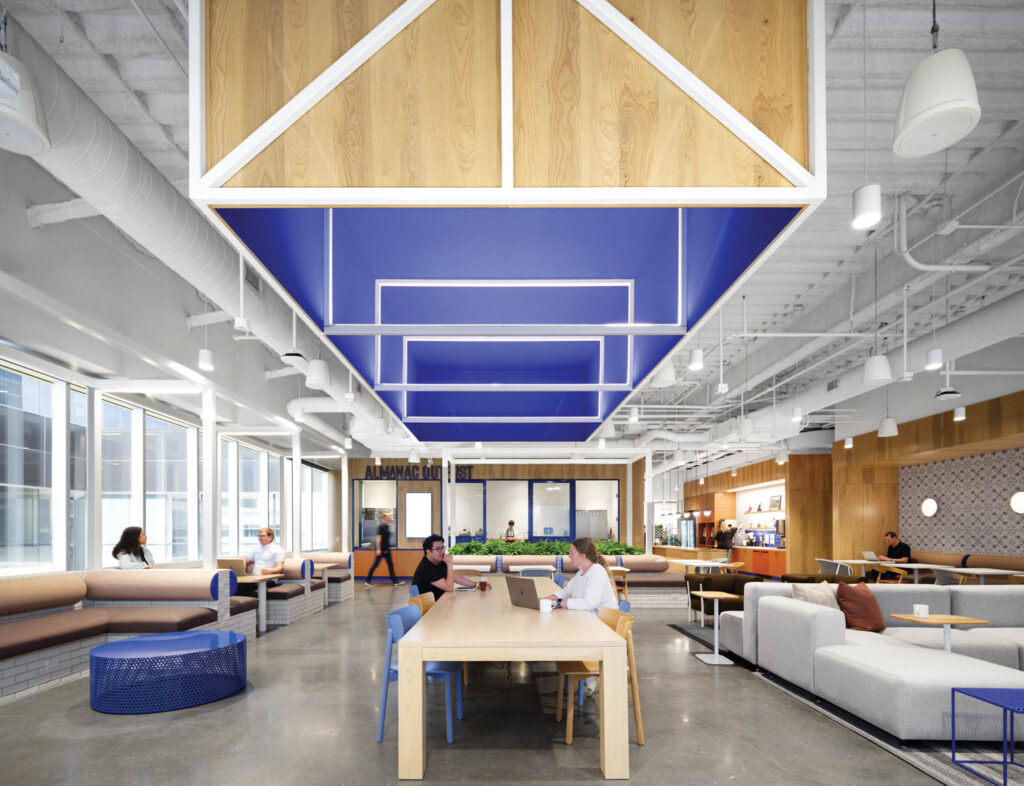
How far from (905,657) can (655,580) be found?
762 cm

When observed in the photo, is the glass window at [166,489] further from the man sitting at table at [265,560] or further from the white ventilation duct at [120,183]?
the white ventilation duct at [120,183]

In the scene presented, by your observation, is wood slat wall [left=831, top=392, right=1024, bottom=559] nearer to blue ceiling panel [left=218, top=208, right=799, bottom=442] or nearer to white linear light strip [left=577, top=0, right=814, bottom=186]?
blue ceiling panel [left=218, top=208, right=799, bottom=442]

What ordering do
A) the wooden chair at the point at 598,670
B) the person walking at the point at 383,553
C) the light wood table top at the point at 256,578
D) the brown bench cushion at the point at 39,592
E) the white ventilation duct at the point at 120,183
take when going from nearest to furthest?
the white ventilation duct at the point at 120,183 < the wooden chair at the point at 598,670 < the brown bench cushion at the point at 39,592 < the light wood table top at the point at 256,578 < the person walking at the point at 383,553

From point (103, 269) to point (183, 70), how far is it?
284 cm

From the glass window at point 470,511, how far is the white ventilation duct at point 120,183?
50.6ft

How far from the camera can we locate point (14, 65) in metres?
2.91

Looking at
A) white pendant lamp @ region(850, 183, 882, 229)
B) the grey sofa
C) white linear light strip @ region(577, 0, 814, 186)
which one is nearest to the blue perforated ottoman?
the grey sofa

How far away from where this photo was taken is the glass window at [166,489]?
37.8ft

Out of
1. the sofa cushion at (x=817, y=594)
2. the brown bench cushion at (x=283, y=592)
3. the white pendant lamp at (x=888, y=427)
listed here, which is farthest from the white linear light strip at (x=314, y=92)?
the white pendant lamp at (x=888, y=427)

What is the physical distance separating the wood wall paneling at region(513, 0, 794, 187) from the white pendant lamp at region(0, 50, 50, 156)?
1970mm

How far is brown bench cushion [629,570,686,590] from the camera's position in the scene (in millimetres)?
12919

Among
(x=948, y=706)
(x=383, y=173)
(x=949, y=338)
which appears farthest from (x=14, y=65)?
(x=949, y=338)

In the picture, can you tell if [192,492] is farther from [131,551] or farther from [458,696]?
[458,696]

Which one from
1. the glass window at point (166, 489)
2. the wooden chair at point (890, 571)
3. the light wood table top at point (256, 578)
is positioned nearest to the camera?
the light wood table top at point (256, 578)
